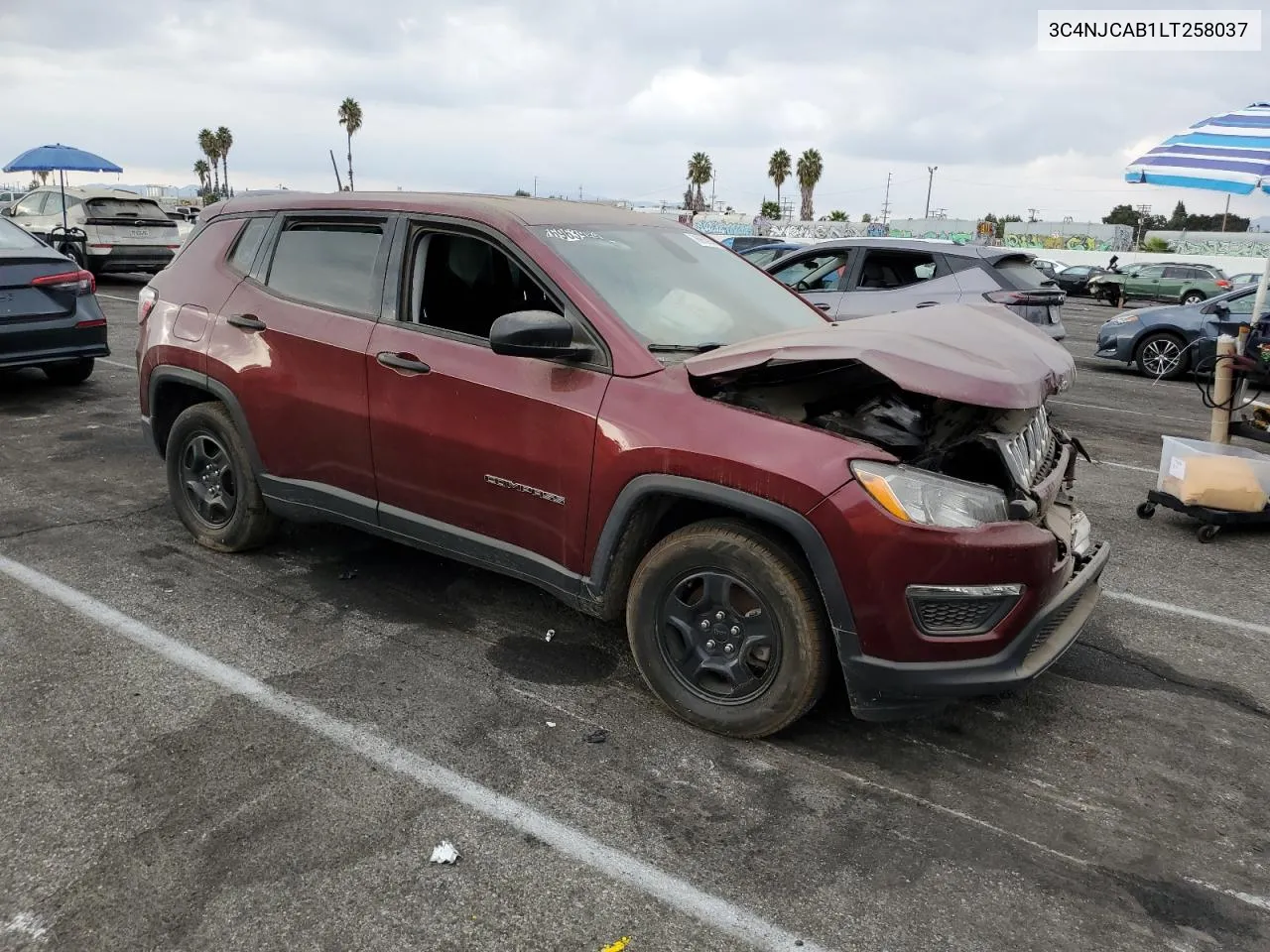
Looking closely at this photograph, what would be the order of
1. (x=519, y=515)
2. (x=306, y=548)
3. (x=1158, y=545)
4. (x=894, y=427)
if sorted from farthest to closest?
(x=1158, y=545) → (x=306, y=548) → (x=519, y=515) → (x=894, y=427)

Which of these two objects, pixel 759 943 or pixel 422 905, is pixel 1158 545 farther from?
pixel 422 905

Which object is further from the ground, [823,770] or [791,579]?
[791,579]

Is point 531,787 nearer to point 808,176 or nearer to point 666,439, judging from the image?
point 666,439

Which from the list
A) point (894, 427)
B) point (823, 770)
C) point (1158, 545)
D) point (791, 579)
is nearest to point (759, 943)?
point (823, 770)

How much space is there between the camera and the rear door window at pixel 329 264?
4.04 m

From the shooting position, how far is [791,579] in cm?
296

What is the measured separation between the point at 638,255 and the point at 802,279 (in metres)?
6.29

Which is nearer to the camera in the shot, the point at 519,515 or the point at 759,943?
the point at 759,943

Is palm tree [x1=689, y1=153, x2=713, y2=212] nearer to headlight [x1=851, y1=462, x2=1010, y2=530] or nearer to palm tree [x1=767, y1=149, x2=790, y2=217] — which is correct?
palm tree [x1=767, y1=149, x2=790, y2=217]

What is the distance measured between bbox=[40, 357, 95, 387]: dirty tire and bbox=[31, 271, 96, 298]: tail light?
0.93m

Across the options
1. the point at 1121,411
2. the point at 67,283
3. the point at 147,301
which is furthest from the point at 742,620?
the point at 1121,411

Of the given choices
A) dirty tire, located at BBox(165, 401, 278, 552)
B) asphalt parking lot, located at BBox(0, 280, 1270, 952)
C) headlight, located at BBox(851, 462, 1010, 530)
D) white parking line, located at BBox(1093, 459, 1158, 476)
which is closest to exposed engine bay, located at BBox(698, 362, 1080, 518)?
headlight, located at BBox(851, 462, 1010, 530)

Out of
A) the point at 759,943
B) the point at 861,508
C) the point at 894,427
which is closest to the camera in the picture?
the point at 759,943

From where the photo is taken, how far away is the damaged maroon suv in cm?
288
